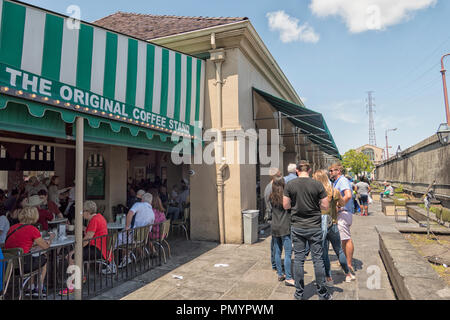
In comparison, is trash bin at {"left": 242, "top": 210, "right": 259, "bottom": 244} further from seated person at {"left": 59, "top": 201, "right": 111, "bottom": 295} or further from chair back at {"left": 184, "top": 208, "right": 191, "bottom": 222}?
seated person at {"left": 59, "top": 201, "right": 111, "bottom": 295}

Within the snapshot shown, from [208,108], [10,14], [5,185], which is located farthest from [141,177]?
[10,14]

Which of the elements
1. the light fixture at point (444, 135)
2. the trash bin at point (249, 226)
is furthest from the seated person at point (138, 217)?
the light fixture at point (444, 135)

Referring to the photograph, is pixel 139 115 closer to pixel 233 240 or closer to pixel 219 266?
pixel 219 266

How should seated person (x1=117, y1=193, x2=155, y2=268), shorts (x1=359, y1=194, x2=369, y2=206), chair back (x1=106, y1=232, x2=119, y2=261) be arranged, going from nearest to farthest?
chair back (x1=106, y1=232, x2=119, y2=261) → seated person (x1=117, y1=193, x2=155, y2=268) → shorts (x1=359, y1=194, x2=369, y2=206)

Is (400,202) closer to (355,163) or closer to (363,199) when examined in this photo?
(363,199)

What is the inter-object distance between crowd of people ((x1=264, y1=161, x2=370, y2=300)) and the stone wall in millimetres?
8998

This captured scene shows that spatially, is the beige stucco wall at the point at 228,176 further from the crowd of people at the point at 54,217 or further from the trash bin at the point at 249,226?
the crowd of people at the point at 54,217

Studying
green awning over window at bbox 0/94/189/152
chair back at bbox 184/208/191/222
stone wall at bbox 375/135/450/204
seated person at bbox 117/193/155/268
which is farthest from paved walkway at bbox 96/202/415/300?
stone wall at bbox 375/135/450/204

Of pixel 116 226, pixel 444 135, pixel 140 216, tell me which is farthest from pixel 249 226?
pixel 444 135

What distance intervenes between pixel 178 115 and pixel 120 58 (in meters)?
2.04

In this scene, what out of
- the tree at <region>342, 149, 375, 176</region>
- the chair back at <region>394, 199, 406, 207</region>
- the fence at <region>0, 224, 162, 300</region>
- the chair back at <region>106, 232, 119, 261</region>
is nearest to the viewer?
the fence at <region>0, 224, 162, 300</region>

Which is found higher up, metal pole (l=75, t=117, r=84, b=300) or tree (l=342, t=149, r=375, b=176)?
tree (l=342, t=149, r=375, b=176)

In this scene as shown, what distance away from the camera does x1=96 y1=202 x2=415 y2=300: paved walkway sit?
4094 mm

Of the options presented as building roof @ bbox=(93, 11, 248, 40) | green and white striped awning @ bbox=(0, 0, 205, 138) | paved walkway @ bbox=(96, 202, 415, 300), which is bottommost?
paved walkway @ bbox=(96, 202, 415, 300)
